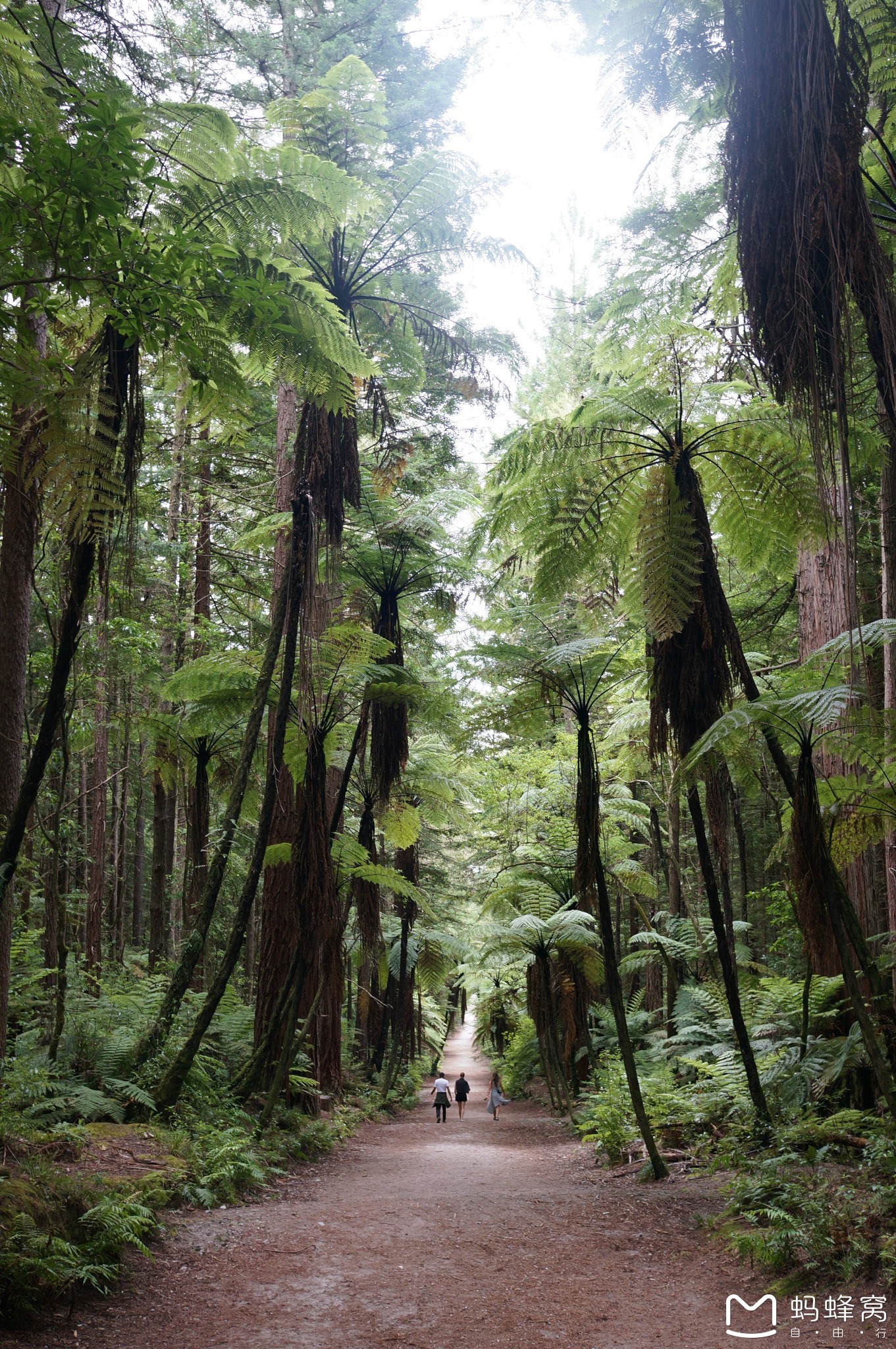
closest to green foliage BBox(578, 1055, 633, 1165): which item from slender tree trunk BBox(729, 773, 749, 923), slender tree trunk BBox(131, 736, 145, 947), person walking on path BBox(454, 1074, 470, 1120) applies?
slender tree trunk BBox(729, 773, 749, 923)

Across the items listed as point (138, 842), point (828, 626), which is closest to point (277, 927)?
point (828, 626)

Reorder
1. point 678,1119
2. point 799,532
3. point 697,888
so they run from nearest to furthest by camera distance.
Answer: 1. point 799,532
2. point 678,1119
3. point 697,888

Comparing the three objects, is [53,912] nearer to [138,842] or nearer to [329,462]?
[329,462]

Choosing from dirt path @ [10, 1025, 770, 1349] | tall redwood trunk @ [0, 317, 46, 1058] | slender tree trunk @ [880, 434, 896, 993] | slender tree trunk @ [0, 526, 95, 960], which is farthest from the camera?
slender tree trunk @ [880, 434, 896, 993]

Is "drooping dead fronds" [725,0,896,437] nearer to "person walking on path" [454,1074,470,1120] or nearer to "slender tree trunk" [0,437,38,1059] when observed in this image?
"slender tree trunk" [0,437,38,1059]

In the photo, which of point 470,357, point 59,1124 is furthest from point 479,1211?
point 470,357

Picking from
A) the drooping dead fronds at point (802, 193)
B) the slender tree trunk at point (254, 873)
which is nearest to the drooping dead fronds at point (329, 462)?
the slender tree trunk at point (254, 873)

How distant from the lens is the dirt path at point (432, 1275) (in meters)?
3.47

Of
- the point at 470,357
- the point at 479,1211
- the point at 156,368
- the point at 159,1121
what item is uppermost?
the point at 470,357

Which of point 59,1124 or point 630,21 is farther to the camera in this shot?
point 59,1124

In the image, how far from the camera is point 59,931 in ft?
21.2

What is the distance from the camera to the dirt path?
11.4 ft

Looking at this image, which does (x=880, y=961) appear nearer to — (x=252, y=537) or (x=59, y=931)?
(x=59, y=931)

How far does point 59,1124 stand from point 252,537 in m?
6.13
